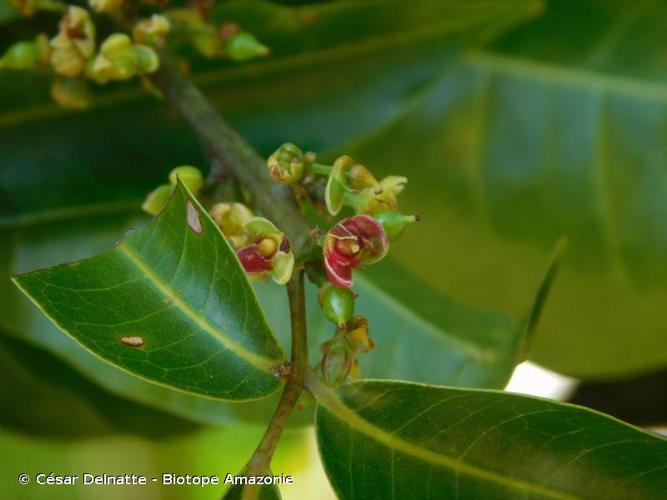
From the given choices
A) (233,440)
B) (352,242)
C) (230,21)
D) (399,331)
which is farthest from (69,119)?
(233,440)

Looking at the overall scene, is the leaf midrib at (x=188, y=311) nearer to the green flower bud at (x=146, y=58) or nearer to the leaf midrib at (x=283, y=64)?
the green flower bud at (x=146, y=58)

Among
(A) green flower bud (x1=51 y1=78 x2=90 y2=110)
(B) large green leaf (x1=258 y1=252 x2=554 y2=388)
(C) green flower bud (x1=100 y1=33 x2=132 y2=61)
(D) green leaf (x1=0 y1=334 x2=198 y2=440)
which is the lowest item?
(D) green leaf (x1=0 y1=334 x2=198 y2=440)

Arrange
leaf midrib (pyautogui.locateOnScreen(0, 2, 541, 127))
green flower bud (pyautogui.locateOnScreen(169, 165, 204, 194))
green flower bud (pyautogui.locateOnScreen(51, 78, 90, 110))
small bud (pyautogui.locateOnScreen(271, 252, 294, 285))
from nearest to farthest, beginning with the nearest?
small bud (pyautogui.locateOnScreen(271, 252, 294, 285)) < green flower bud (pyautogui.locateOnScreen(169, 165, 204, 194)) < green flower bud (pyautogui.locateOnScreen(51, 78, 90, 110)) < leaf midrib (pyautogui.locateOnScreen(0, 2, 541, 127))

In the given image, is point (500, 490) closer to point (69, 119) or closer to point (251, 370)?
point (251, 370)

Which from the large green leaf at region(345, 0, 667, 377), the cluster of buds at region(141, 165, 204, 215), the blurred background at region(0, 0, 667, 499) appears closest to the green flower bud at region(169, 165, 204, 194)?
the cluster of buds at region(141, 165, 204, 215)

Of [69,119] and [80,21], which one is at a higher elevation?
[80,21]

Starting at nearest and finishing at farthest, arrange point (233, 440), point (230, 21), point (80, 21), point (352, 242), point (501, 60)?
point (352, 242), point (80, 21), point (230, 21), point (501, 60), point (233, 440)

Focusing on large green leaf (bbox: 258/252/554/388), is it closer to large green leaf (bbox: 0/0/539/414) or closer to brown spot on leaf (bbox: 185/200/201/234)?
large green leaf (bbox: 0/0/539/414)

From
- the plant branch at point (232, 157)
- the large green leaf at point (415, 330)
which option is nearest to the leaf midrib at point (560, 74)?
the large green leaf at point (415, 330)
